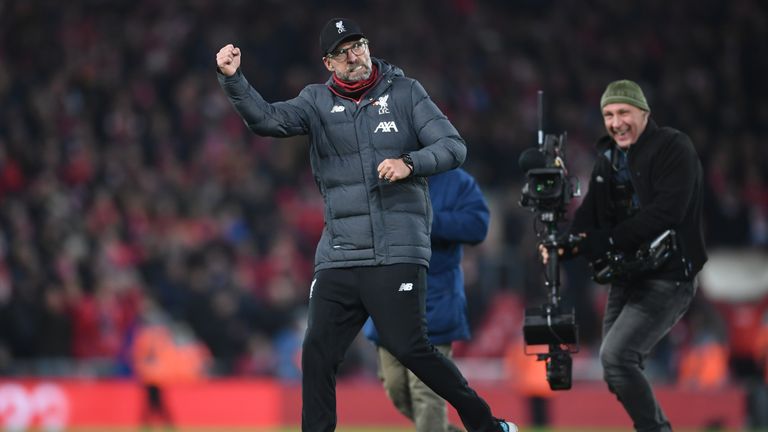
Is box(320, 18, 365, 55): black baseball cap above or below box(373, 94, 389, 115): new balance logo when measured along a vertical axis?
above

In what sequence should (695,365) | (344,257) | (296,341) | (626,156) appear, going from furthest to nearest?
1. (296,341)
2. (695,365)
3. (626,156)
4. (344,257)

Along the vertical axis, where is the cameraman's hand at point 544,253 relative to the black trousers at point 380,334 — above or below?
above

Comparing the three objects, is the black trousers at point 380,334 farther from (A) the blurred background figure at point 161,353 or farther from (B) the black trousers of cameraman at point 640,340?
(A) the blurred background figure at point 161,353

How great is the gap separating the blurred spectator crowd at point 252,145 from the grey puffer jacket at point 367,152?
9.34 meters

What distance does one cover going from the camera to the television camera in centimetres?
837

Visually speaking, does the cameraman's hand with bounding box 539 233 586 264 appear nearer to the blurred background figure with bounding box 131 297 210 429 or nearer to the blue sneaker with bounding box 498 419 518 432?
the blue sneaker with bounding box 498 419 518 432

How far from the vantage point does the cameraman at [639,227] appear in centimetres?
841

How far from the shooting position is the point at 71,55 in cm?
2152

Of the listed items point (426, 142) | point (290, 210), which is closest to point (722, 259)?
point (290, 210)

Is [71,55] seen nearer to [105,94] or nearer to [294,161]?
[105,94]

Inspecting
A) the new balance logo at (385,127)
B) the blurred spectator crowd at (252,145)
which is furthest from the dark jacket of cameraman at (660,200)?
the blurred spectator crowd at (252,145)

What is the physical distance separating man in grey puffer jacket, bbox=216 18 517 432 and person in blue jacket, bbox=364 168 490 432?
1074mm

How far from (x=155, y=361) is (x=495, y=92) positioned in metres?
7.75

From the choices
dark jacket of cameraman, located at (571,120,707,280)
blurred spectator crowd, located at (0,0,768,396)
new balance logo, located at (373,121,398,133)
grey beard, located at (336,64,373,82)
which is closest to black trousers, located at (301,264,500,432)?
new balance logo, located at (373,121,398,133)
